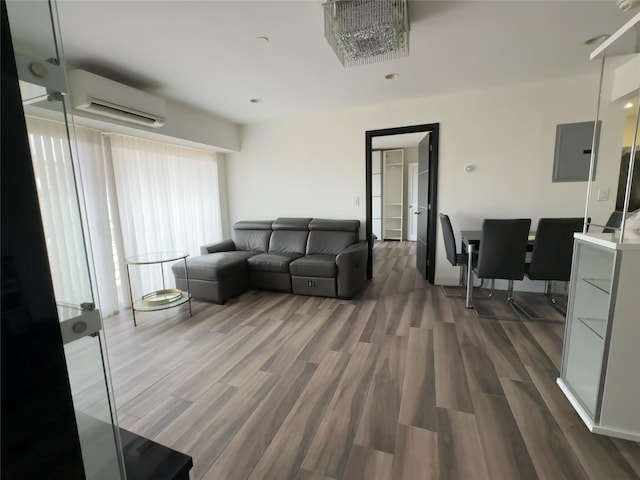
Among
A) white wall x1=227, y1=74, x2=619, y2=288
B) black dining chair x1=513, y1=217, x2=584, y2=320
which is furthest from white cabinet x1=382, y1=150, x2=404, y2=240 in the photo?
black dining chair x1=513, y1=217, x2=584, y2=320

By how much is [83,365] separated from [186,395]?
138 cm

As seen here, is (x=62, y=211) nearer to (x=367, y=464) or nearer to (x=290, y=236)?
(x=367, y=464)

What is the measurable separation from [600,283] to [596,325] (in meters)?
0.25

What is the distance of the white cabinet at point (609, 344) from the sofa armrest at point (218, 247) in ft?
13.1

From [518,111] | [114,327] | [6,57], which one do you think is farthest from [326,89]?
[114,327]

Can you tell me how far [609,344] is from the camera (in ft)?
4.72

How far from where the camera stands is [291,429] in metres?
1.57

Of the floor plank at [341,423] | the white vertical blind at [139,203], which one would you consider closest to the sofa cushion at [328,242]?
the white vertical blind at [139,203]

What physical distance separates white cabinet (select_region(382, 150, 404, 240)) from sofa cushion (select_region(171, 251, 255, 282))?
184 inches

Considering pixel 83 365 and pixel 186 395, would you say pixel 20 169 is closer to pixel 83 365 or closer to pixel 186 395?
pixel 83 365

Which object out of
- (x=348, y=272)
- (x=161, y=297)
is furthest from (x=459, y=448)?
(x=161, y=297)

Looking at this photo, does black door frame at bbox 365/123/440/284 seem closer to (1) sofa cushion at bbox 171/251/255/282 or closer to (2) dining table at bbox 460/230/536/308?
(2) dining table at bbox 460/230/536/308

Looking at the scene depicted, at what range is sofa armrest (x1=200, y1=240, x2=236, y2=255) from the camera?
4.13 metres

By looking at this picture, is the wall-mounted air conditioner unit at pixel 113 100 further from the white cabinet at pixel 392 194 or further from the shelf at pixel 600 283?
the white cabinet at pixel 392 194
